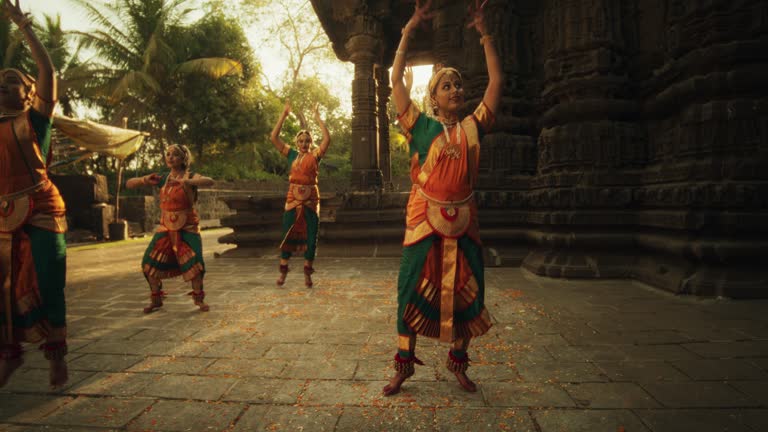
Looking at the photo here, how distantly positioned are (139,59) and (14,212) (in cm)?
2224

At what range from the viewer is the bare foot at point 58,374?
245 centimetres

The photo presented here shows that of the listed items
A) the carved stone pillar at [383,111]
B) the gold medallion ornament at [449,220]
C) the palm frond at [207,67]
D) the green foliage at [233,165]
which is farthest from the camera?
the green foliage at [233,165]

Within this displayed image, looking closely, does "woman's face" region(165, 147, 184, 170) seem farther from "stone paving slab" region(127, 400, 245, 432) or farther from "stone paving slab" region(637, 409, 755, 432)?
"stone paving slab" region(637, 409, 755, 432)

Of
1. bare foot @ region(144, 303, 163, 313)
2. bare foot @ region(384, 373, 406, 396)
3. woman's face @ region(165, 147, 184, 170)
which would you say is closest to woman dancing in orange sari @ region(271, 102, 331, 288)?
woman's face @ region(165, 147, 184, 170)

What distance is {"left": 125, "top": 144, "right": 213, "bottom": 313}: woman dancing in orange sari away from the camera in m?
4.22

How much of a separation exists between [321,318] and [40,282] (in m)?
2.10

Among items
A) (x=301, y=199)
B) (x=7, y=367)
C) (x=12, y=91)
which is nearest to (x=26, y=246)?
(x=7, y=367)

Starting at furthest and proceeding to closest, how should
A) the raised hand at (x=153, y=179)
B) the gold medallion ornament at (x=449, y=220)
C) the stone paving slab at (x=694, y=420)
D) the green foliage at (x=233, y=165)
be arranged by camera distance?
1. the green foliage at (x=233, y=165)
2. the raised hand at (x=153, y=179)
3. the gold medallion ornament at (x=449, y=220)
4. the stone paving slab at (x=694, y=420)

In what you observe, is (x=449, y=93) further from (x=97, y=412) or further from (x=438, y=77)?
(x=97, y=412)

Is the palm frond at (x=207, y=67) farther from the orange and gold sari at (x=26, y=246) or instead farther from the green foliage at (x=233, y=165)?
the orange and gold sari at (x=26, y=246)

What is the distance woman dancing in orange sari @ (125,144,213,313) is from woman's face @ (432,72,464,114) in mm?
2729

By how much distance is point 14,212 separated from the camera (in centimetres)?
250

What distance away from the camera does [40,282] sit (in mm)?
2537

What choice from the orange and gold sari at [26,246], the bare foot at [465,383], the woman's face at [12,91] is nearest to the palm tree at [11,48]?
the woman's face at [12,91]
